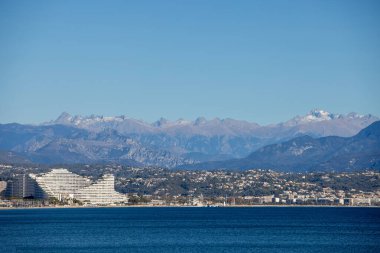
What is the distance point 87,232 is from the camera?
11219cm

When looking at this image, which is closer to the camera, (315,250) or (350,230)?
(315,250)

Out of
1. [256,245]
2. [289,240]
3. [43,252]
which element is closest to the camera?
[43,252]

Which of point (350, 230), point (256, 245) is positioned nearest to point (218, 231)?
point (350, 230)

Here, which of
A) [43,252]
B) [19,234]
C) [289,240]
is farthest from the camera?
[19,234]

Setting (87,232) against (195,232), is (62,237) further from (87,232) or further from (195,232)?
(195,232)

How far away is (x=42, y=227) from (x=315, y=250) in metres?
47.6

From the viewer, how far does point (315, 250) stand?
8706 cm

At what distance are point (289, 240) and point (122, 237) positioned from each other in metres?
18.3

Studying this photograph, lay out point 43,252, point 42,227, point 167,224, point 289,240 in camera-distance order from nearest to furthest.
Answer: point 43,252 → point 289,240 → point 42,227 → point 167,224

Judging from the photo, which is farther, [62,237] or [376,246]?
[62,237]

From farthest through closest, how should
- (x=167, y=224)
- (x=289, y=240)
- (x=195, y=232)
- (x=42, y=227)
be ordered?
1. (x=167, y=224)
2. (x=42, y=227)
3. (x=195, y=232)
4. (x=289, y=240)

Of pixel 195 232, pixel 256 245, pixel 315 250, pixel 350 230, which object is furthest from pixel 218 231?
pixel 315 250

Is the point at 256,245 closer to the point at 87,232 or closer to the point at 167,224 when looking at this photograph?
the point at 87,232

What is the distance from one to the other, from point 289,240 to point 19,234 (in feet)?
102
